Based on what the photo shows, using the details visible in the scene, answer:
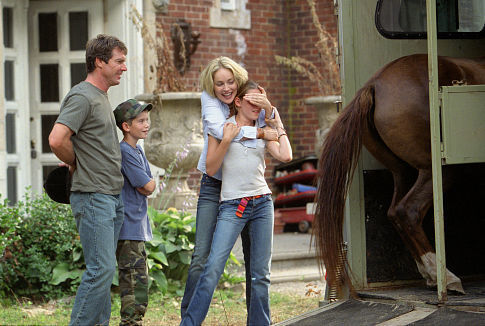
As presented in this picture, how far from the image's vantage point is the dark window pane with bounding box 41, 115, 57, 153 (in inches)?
397

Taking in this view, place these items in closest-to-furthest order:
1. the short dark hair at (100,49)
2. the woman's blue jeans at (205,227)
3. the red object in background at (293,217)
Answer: the short dark hair at (100,49) < the woman's blue jeans at (205,227) < the red object in background at (293,217)

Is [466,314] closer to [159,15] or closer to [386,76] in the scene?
[386,76]

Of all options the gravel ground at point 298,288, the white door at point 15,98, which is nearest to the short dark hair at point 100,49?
the gravel ground at point 298,288

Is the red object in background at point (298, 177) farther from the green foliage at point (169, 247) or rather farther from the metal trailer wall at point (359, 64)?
the metal trailer wall at point (359, 64)

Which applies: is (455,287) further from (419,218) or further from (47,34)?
(47,34)

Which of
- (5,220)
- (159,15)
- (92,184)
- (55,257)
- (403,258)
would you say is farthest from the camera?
(159,15)

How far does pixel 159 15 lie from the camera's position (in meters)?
12.1

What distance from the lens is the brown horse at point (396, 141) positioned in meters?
5.54

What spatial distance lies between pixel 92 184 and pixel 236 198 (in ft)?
2.71

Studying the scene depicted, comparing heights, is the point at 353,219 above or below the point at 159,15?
below

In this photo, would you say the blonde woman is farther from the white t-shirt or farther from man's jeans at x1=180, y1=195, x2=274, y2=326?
man's jeans at x1=180, y1=195, x2=274, y2=326

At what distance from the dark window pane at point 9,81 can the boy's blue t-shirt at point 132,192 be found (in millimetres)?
4704

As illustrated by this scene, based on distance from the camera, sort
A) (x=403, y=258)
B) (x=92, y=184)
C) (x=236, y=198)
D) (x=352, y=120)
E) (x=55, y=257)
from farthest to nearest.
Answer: (x=55, y=257), (x=403, y=258), (x=352, y=120), (x=236, y=198), (x=92, y=184)

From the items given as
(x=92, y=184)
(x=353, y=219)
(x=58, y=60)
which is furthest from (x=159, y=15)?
(x=92, y=184)
